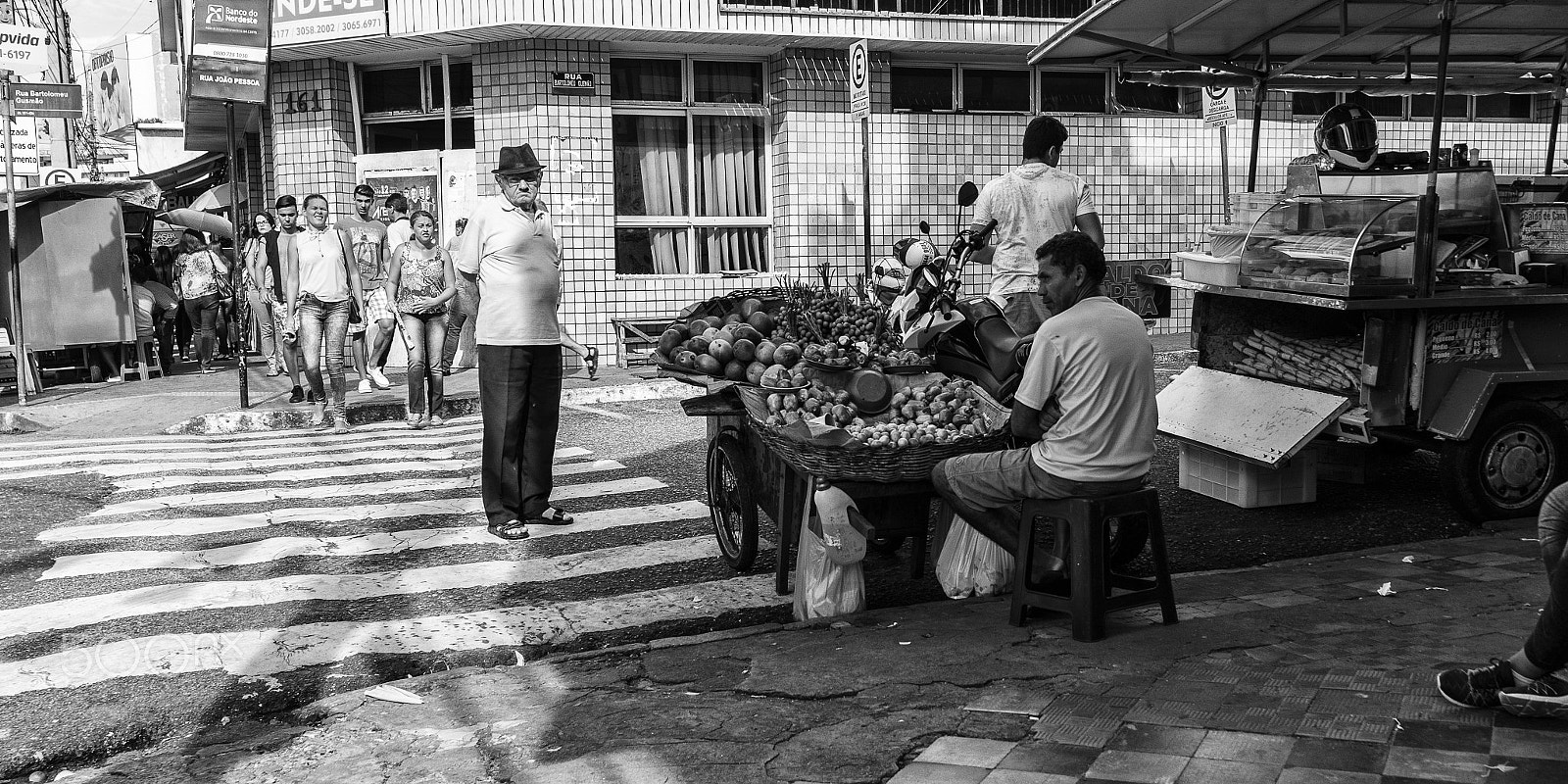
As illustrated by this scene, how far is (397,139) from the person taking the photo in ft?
55.3

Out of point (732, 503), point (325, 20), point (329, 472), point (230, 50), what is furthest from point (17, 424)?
point (732, 503)

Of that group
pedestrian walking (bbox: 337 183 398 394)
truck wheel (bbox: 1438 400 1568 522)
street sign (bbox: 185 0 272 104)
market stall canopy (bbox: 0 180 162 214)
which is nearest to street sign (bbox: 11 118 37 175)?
market stall canopy (bbox: 0 180 162 214)

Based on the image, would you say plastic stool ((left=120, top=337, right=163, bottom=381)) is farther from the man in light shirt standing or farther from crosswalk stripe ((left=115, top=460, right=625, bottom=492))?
the man in light shirt standing

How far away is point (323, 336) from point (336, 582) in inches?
246

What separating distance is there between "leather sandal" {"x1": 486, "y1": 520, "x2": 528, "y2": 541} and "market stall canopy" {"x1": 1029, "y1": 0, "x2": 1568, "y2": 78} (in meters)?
4.78

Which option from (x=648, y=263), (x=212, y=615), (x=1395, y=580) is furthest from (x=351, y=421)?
(x=1395, y=580)

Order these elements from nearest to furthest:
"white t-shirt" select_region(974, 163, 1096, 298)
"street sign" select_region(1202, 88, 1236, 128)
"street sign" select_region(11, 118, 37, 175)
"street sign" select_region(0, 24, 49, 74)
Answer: "white t-shirt" select_region(974, 163, 1096, 298) → "street sign" select_region(1202, 88, 1236, 128) → "street sign" select_region(0, 24, 49, 74) → "street sign" select_region(11, 118, 37, 175)

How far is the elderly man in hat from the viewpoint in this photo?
24.0 feet

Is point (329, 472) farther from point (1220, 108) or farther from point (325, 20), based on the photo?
point (1220, 108)

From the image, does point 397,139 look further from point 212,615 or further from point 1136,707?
point 1136,707

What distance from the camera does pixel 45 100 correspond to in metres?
13.7

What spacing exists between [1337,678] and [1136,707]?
2.62ft

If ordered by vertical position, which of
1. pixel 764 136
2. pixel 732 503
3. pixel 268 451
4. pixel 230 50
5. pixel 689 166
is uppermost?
pixel 230 50

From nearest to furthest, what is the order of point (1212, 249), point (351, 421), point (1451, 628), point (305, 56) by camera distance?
point (1451, 628), point (1212, 249), point (351, 421), point (305, 56)
